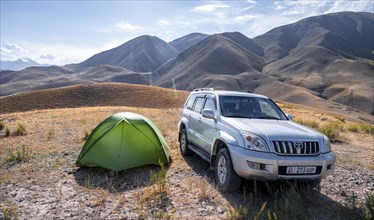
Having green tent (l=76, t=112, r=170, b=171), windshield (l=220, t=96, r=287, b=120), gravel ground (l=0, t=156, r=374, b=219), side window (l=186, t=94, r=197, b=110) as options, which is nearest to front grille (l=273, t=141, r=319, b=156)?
gravel ground (l=0, t=156, r=374, b=219)

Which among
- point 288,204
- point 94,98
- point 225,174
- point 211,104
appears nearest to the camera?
point 288,204

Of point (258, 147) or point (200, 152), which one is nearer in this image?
point (258, 147)

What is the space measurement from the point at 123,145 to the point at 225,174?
2767mm

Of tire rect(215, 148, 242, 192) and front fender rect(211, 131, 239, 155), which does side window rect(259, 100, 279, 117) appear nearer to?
front fender rect(211, 131, 239, 155)

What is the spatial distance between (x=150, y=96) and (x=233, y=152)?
142 ft

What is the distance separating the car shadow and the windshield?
1.57m

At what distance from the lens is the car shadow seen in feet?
17.1

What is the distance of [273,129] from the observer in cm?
590

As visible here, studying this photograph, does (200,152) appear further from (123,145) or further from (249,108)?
(123,145)

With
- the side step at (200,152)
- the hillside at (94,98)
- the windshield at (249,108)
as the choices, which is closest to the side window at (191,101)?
the side step at (200,152)

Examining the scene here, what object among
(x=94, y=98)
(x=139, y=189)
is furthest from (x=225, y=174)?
(x=94, y=98)

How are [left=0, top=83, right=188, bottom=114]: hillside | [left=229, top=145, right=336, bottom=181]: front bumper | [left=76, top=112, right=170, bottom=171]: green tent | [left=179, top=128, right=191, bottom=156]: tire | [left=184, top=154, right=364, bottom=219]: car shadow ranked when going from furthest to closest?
[left=0, top=83, right=188, bottom=114]: hillside, [left=179, top=128, right=191, bottom=156]: tire, [left=76, top=112, right=170, bottom=171]: green tent, [left=229, top=145, right=336, bottom=181]: front bumper, [left=184, top=154, right=364, bottom=219]: car shadow

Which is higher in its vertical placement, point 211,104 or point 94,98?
point 211,104

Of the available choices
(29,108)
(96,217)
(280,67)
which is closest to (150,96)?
(29,108)
